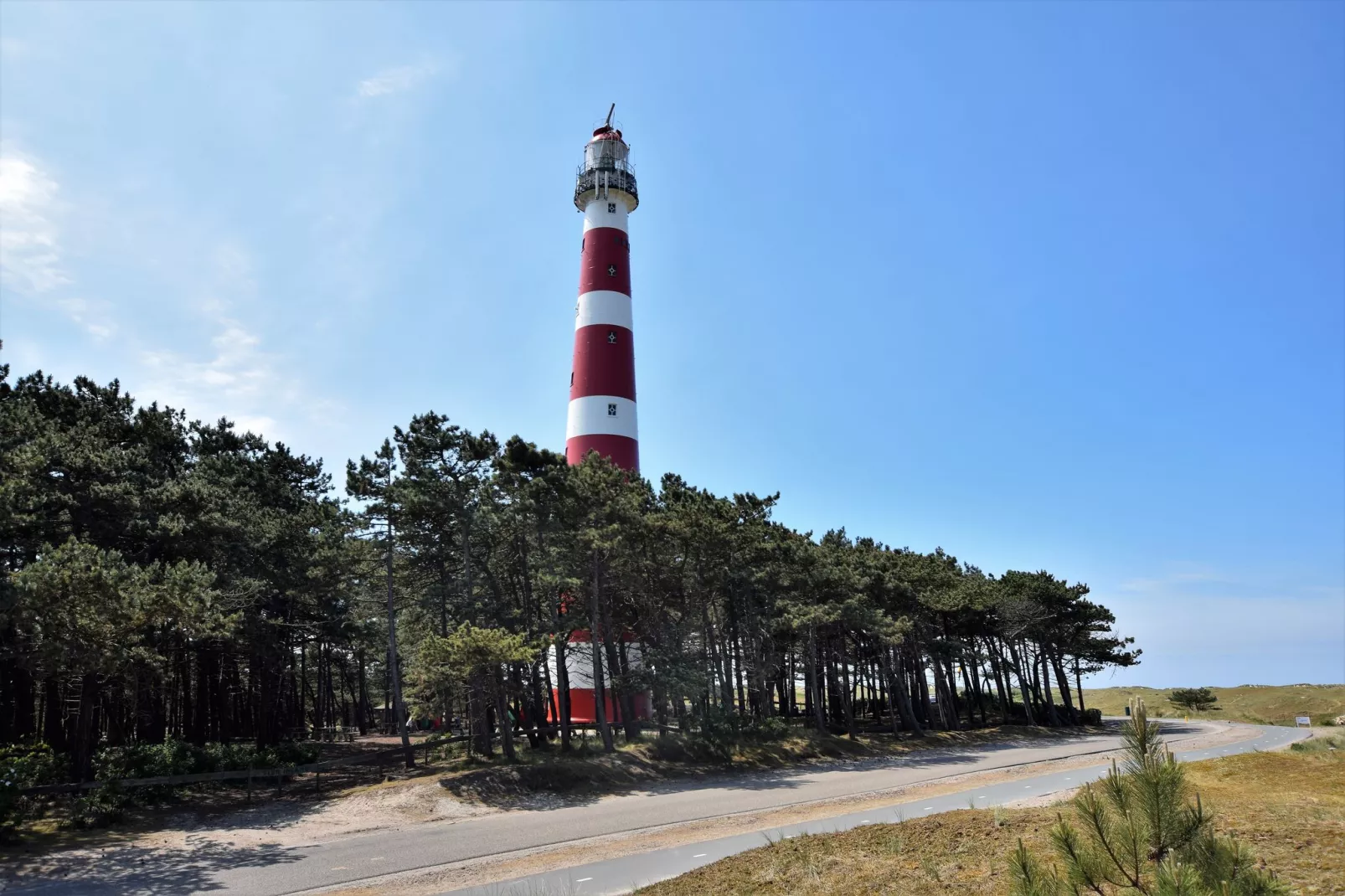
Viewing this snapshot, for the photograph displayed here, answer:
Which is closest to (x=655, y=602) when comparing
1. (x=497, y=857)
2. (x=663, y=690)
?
(x=663, y=690)

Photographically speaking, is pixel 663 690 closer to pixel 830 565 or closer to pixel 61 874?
pixel 830 565

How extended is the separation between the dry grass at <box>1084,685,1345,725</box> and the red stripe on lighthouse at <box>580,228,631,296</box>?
3946 centimetres

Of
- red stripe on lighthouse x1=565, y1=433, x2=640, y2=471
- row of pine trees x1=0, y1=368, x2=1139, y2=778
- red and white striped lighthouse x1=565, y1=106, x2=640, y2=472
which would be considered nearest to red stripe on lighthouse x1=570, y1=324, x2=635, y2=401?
red and white striped lighthouse x1=565, y1=106, x2=640, y2=472

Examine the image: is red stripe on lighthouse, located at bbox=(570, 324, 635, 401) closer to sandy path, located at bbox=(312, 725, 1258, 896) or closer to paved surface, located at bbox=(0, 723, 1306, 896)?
paved surface, located at bbox=(0, 723, 1306, 896)

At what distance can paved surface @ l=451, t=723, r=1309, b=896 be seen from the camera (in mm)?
12477

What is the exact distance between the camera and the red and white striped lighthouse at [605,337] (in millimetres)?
36438

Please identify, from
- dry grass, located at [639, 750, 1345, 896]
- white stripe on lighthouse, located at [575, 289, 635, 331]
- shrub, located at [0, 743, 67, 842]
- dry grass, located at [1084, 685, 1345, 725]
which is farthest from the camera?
dry grass, located at [1084, 685, 1345, 725]

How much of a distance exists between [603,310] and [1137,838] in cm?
Answer: 3476

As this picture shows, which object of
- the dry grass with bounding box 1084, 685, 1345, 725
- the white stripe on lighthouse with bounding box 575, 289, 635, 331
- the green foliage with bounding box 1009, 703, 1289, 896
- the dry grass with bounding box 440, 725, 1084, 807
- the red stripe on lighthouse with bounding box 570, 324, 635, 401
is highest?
the white stripe on lighthouse with bounding box 575, 289, 635, 331

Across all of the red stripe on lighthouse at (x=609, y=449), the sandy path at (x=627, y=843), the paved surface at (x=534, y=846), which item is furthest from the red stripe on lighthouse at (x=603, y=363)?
the sandy path at (x=627, y=843)

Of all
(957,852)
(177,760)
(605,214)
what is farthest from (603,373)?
(957,852)

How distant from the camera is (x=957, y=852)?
11352 millimetres

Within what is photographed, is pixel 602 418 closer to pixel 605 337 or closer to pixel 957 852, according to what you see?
Answer: pixel 605 337

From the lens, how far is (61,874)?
14719mm
